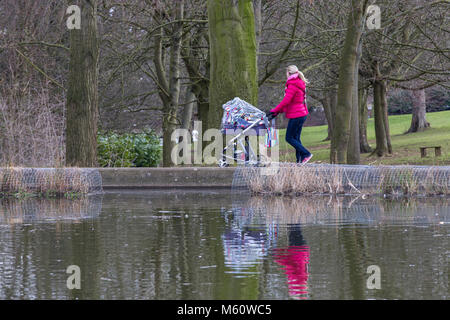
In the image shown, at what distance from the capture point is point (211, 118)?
57.5 ft

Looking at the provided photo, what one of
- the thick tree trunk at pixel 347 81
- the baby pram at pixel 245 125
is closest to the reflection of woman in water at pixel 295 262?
the baby pram at pixel 245 125

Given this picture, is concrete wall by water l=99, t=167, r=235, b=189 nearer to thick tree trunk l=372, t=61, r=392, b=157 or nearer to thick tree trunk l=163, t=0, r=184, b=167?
thick tree trunk l=163, t=0, r=184, b=167

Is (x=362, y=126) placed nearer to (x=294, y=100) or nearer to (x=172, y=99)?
(x=172, y=99)

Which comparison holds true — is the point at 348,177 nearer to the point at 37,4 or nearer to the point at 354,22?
the point at 354,22

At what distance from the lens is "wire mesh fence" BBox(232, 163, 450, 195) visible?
14.2 meters

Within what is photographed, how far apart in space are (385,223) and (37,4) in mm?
17929

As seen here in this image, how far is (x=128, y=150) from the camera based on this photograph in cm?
2378

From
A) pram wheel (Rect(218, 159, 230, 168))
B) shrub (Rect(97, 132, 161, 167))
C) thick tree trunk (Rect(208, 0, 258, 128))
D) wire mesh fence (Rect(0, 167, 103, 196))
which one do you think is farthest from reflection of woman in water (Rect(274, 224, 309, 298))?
shrub (Rect(97, 132, 161, 167))

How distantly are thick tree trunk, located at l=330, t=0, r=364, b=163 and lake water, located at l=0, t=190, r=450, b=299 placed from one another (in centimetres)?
769

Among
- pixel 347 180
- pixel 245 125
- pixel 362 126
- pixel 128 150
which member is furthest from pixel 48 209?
pixel 362 126

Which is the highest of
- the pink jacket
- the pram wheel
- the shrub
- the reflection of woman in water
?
the pink jacket

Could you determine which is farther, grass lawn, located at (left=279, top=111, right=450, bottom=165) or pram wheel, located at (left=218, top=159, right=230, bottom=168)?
grass lawn, located at (left=279, top=111, right=450, bottom=165)

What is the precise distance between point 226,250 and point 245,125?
837 centimetres

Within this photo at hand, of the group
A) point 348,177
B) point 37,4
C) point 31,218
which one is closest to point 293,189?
point 348,177
